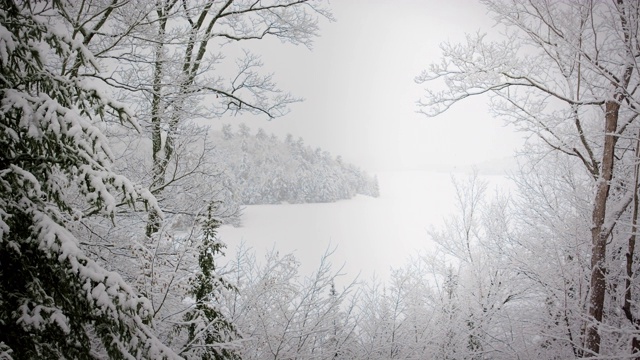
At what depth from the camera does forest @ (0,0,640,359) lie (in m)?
2.17

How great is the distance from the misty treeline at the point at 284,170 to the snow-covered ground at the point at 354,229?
1.42 m

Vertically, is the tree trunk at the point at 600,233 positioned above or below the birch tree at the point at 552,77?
below

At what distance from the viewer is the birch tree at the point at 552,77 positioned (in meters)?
4.30

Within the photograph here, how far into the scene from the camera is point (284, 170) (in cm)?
3700

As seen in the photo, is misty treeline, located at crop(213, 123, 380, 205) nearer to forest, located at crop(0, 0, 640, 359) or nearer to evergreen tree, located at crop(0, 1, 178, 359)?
forest, located at crop(0, 0, 640, 359)

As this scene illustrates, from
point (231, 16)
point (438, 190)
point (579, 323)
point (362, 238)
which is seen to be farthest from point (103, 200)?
point (438, 190)

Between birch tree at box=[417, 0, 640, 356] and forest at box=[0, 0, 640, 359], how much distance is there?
0.09 feet

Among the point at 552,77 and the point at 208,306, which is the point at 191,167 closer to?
the point at 208,306

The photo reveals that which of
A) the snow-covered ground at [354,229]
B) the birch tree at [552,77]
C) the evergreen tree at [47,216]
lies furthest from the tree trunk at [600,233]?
the snow-covered ground at [354,229]

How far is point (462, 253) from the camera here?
12648 mm

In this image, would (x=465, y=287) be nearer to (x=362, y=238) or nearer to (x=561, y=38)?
(x=561, y=38)

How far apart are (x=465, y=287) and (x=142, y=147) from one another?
10851mm

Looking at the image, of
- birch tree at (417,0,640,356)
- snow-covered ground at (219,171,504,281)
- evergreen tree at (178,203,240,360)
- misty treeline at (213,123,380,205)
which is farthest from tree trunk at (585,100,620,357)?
misty treeline at (213,123,380,205)

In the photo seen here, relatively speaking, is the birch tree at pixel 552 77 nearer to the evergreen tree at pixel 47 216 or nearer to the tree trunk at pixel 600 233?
the tree trunk at pixel 600 233
